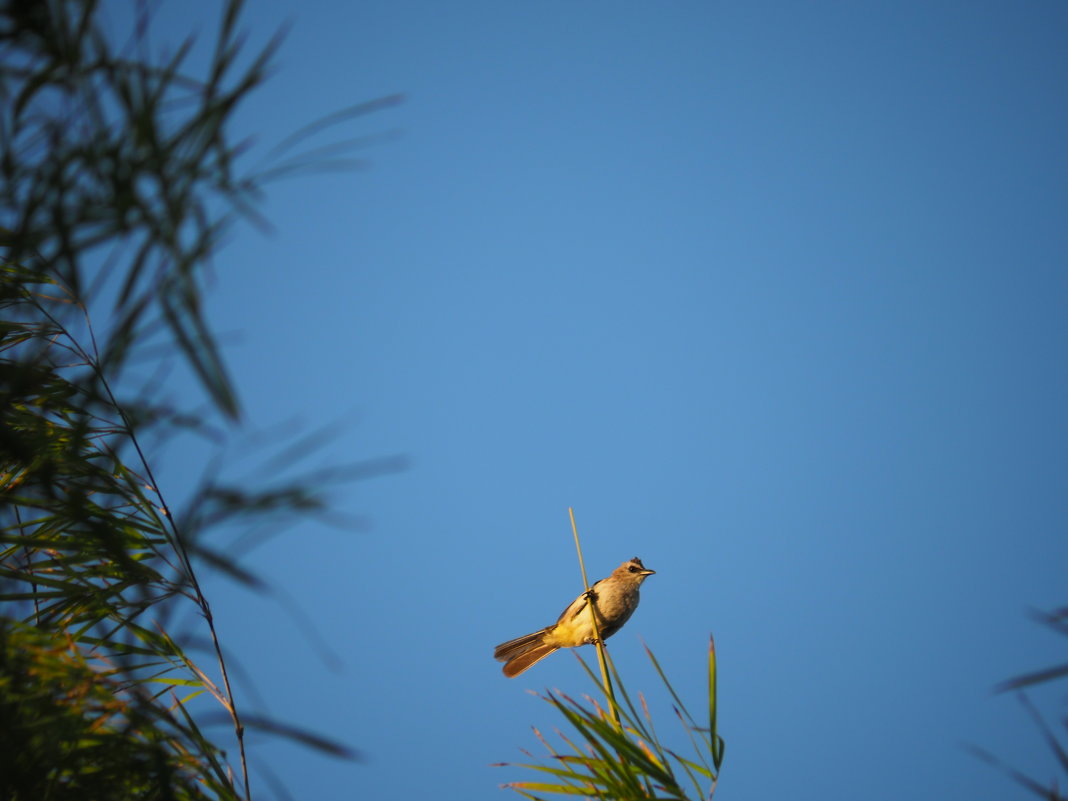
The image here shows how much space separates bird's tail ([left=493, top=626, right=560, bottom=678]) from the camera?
19.4 feet

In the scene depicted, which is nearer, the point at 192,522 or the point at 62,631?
the point at 192,522

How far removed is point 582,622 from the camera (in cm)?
573

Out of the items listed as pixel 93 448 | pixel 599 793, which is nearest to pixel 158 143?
pixel 93 448

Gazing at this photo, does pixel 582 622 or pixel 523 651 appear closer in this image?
pixel 582 622

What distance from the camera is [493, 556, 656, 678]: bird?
19.0 ft

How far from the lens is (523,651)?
19.7 feet

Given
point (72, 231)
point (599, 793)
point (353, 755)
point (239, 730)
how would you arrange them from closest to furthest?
point (353, 755), point (72, 231), point (239, 730), point (599, 793)

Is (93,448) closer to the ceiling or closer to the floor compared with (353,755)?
closer to the ceiling

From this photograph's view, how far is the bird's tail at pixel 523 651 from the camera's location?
233 inches

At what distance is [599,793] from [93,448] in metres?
1.68

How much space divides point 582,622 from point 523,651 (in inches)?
24.8

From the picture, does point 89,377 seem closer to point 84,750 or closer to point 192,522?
point 192,522

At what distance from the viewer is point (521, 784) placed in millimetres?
1924

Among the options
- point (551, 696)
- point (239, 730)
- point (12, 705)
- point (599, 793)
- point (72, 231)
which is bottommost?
point (599, 793)
